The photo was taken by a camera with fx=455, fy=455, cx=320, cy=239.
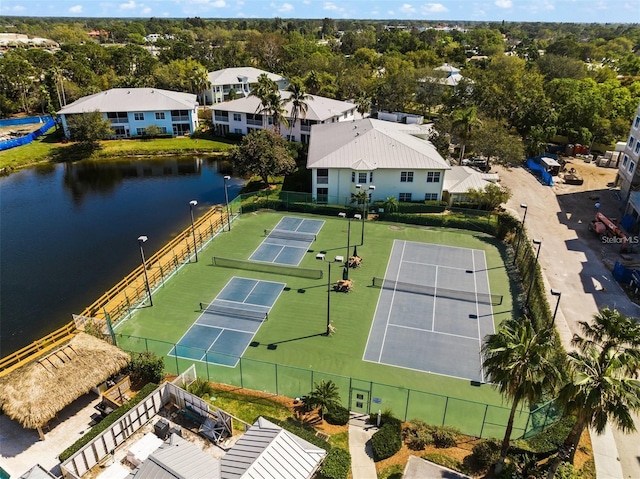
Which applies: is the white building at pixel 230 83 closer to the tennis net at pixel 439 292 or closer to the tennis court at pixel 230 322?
the tennis court at pixel 230 322

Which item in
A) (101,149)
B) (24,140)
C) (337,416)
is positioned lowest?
(337,416)

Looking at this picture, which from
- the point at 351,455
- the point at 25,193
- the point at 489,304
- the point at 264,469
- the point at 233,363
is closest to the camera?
the point at 264,469

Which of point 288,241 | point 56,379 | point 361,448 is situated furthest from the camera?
point 288,241

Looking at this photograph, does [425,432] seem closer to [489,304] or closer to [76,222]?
[489,304]

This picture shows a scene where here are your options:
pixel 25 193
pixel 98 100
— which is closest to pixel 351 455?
pixel 25 193

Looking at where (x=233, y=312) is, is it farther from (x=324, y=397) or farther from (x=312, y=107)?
(x=312, y=107)

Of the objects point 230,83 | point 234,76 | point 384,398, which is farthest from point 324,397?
point 234,76

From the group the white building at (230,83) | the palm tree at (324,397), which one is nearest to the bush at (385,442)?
the palm tree at (324,397)
